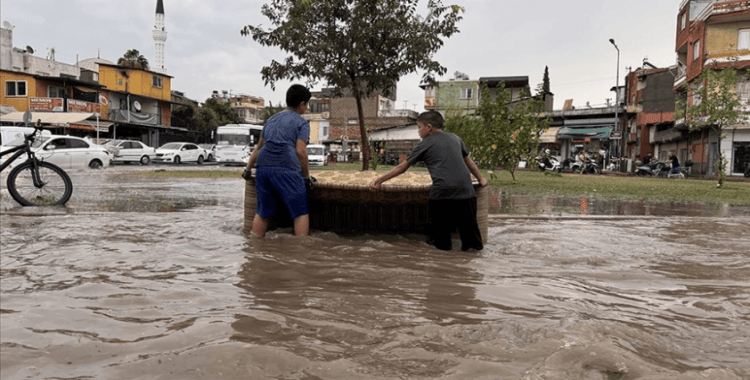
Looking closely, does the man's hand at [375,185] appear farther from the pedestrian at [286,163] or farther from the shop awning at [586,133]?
the shop awning at [586,133]

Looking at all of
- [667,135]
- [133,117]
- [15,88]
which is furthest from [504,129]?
[15,88]

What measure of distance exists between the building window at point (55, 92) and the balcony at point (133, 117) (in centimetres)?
352

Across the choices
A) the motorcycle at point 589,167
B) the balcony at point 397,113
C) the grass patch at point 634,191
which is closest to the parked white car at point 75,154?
the grass patch at point 634,191

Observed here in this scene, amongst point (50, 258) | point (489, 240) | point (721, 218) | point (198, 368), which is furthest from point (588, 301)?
point (721, 218)

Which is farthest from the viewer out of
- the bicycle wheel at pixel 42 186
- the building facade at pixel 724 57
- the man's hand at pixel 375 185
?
the building facade at pixel 724 57

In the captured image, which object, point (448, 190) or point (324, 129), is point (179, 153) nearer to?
point (448, 190)

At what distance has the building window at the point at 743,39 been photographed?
30578mm

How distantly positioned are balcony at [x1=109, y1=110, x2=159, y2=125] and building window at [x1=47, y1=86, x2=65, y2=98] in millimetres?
3516

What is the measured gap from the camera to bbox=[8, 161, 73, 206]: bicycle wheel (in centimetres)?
827

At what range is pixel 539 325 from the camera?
2773 millimetres

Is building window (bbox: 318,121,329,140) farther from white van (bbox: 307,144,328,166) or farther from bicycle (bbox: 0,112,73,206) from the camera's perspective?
bicycle (bbox: 0,112,73,206)

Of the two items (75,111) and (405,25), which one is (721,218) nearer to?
(405,25)

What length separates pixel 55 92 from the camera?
128 ft

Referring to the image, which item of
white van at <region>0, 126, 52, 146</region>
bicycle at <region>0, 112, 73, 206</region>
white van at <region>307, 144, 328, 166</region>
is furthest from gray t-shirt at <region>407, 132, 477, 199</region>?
white van at <region>307, 144, 328, 166</region>
